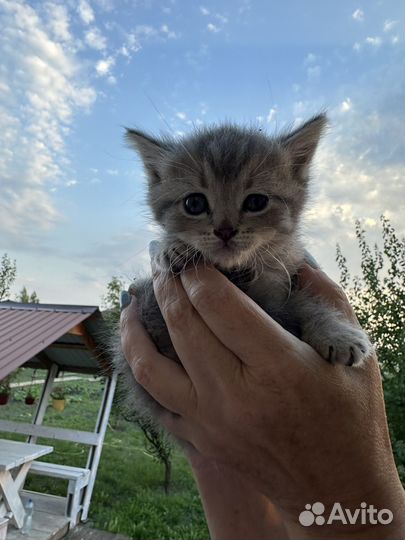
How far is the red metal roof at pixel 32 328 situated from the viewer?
12.7 ft

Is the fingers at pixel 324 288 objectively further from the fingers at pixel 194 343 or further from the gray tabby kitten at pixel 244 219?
the fingers at pixel 194 343

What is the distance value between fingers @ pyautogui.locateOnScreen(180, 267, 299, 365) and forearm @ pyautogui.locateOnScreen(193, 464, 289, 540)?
586 millimetres

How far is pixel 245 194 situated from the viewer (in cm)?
152

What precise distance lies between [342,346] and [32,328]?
162 inches

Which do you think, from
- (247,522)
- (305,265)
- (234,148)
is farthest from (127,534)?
(234,148)

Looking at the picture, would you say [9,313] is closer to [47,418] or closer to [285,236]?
[47,418]

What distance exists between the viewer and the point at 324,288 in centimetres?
167

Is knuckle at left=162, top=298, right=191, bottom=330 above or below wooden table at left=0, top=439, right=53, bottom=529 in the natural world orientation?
above

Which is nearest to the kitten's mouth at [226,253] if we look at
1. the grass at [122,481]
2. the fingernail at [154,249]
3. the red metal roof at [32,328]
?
the fingernail at [154,249]

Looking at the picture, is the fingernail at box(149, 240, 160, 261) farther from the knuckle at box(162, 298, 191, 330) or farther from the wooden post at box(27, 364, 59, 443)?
the wooden post at box(27, 364, 59, 443)

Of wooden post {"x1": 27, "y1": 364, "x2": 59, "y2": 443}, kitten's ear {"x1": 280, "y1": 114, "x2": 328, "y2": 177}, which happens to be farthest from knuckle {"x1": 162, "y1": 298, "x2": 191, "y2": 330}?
wooden post {"x1": 27, "y1": 364, "x2": 59, "y2": 443}

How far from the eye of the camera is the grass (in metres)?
4.84

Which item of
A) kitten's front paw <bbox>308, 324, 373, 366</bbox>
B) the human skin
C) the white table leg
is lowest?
the white table leg

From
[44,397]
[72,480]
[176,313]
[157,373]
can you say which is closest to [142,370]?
[157,373]
